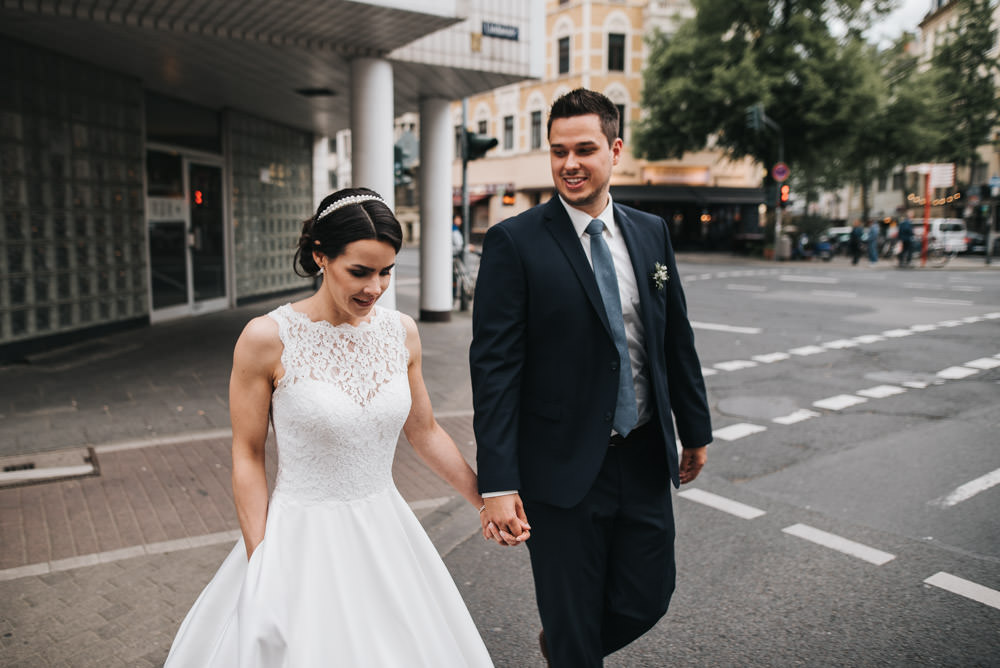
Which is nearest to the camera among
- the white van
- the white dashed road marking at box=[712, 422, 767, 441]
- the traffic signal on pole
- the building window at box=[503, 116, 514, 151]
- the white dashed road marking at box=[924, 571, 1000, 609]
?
the white dashed road marking at box=[924, 571, 1000, 609]

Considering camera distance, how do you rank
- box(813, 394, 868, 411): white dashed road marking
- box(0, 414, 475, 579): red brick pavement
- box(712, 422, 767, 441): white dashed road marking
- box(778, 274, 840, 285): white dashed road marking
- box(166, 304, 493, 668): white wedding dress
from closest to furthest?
box(166, 304, 493, 668): white wedding dress → box(0, 414, 475, 579): red brick pavement → box(712, 422, 767, 441): white dashed road marking → box(813, 394, 868, 411): white dashed road marking → box(778, 274, 840, 285): white dashed road marking

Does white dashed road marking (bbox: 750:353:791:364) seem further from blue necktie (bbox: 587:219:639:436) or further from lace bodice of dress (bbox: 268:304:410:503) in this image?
lace bodice of dress (bbox: 268:304:410:503)

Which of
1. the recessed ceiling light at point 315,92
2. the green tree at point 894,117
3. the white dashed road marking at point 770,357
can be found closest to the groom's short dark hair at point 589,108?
the white dashed road marking at point 770,357

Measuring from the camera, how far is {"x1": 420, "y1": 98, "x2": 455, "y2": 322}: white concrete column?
12812 mm

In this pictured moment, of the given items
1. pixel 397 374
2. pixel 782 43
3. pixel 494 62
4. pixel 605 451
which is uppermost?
pixel 782 43

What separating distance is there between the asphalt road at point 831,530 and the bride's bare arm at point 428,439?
110cm

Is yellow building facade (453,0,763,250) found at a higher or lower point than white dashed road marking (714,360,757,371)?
higher

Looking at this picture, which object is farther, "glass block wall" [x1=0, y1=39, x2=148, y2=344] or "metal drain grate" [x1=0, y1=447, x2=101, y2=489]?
"glass block wall" [x1=0, y1=39, x2=148, y2=344]

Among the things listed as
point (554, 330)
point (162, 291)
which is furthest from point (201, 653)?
point (162, 291)

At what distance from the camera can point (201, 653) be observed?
7.13 feet

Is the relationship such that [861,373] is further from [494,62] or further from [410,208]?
[410,208]

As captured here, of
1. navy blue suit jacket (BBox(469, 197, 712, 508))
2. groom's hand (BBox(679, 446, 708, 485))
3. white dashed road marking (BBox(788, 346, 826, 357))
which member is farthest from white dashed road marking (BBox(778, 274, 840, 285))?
navy blue suit jacket (BBox(469, 197, 712, 508))

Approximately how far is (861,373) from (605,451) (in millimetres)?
7721

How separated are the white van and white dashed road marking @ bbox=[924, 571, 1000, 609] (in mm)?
34137
